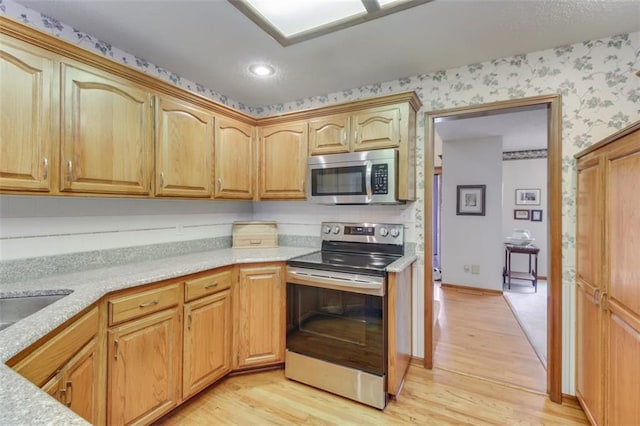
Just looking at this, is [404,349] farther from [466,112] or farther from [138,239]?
[138,239]

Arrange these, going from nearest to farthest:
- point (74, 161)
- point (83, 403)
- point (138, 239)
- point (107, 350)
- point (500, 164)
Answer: point (83, 403) → point (107, 350) → point (74, 161) → point (138, 239) → point (500, 164)

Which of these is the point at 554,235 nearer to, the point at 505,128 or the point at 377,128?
the point at 377,128

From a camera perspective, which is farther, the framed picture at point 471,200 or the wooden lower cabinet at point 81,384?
the framed picture at point 471,200

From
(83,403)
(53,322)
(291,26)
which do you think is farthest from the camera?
(291,26)

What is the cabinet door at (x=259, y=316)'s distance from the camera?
227 cm

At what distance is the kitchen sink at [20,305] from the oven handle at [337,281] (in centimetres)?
136

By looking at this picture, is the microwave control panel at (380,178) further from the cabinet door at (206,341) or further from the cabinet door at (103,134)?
the cabinet door at (103,134)

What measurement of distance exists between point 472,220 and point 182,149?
4287 mm

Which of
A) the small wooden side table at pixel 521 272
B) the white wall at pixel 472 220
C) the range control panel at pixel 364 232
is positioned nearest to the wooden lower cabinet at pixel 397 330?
the range control panel at pixel 364 232

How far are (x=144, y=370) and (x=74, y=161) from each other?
1.23 m

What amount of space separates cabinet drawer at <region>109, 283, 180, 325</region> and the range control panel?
54.9 inches

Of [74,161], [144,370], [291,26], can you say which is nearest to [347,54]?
[291,26]

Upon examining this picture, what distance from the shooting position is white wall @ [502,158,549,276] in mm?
5391

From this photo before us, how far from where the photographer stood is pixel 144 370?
1.68 m
